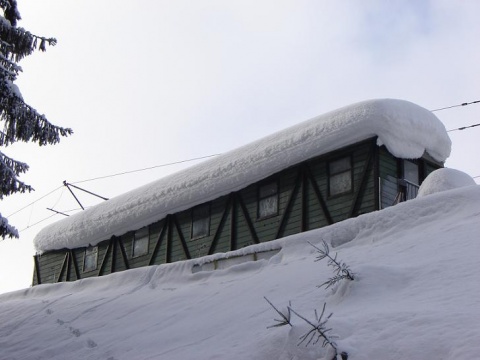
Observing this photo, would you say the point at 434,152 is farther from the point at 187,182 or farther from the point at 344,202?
the point at 187,182

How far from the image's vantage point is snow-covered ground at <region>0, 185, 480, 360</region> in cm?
757

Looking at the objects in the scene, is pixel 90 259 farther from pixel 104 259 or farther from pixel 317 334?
pixel 317 334

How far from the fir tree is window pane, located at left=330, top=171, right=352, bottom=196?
7256 millimetres

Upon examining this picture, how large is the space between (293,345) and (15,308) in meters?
12.0

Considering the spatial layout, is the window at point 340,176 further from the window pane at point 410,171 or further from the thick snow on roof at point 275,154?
the window pane at point 410,171

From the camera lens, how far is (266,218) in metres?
19.2

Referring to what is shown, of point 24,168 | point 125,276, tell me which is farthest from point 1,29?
point 125,276

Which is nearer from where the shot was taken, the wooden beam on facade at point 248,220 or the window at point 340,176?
the window at point 340,176

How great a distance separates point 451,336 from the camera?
6.90 metres

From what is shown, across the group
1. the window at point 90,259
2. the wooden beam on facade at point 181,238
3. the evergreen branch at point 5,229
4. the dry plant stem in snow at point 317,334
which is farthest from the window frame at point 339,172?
the window at point 90,259

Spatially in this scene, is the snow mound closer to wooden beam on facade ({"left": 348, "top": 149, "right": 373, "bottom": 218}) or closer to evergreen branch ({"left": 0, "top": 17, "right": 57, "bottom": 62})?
wooden beam on facade ({"left": 348, "top": 149, "right": 373, "bottom": 218})

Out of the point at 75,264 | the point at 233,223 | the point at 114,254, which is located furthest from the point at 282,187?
the point at 75,264

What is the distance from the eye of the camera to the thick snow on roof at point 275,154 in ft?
55.7

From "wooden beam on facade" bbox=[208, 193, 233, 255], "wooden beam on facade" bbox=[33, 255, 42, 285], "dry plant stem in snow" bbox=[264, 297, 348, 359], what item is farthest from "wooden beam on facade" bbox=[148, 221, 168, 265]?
"dry plant stem in snow" bbox=[264, 297, 348, 359]
